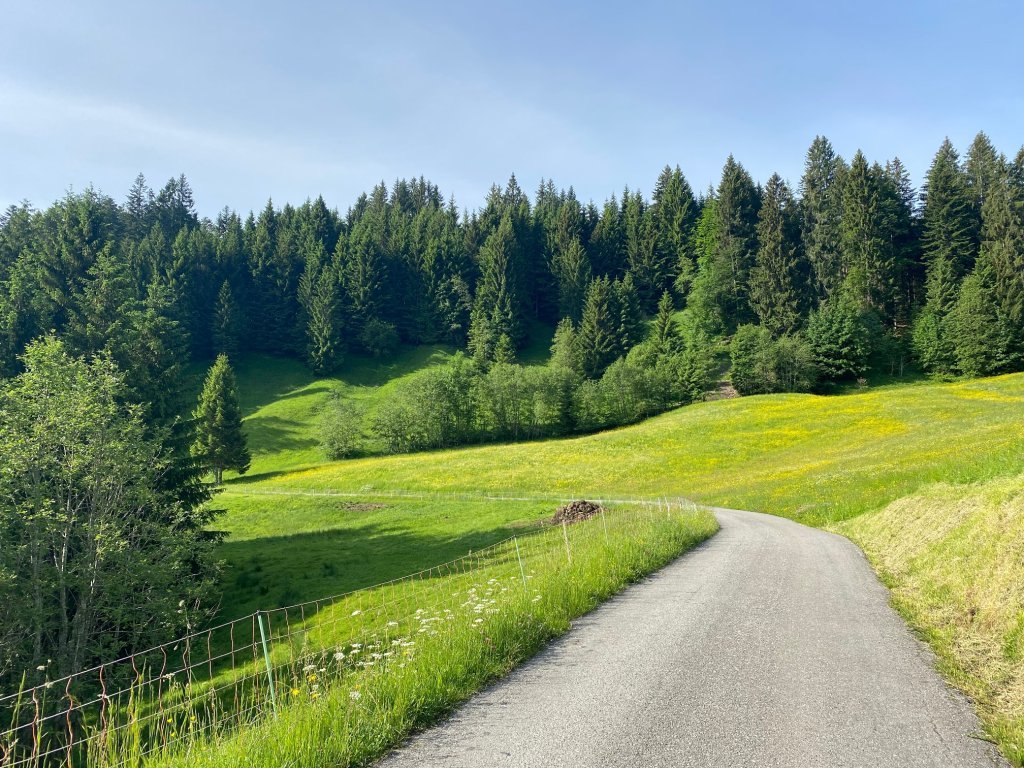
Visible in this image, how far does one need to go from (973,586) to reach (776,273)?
95839mm

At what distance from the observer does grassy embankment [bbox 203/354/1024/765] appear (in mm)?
9750

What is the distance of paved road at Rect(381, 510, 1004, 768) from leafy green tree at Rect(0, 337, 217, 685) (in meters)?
13.7

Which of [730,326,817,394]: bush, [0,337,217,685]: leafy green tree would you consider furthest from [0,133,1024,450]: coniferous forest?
[0,337,217,685]: leafy green tree

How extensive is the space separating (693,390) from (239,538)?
200 feet

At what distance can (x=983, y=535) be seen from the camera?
36.0 ft

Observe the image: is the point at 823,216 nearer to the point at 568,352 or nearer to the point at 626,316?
the point at 626,316

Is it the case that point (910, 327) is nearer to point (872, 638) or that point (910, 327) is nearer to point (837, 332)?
point (837, 332)

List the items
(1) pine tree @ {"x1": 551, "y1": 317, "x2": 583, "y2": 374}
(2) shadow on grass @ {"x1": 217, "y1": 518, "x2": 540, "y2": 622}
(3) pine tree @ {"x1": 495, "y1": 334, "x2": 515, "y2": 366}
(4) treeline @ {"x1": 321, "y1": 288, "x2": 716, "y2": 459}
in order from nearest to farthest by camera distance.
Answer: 1. (2) shadow on grass @ {"x1": 217, "y1": 518, "x2": 540, "y2": 622}
2. (4) treeline @ {"x1": 321, "y1": 288, "x2": 716, "y2": 459}
3. (1) pine tree @ {"x1": 551, "y1": 317, "x2": 583, "y2": 374}
4. (3) pine tree @ {"x1": 495, "y1": 334, "x2": 515, "y2": 366}

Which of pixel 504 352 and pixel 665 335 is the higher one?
pixel 504 352

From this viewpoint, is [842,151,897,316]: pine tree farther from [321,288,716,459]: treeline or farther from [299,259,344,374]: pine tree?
[299,259,344,374]: pine tree

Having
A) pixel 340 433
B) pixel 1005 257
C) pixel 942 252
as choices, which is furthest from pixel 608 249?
pixel 340 433

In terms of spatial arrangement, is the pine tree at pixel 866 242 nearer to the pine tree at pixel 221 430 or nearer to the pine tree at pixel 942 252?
the pine tree at pixel 942 252

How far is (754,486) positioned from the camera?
38.1 metres

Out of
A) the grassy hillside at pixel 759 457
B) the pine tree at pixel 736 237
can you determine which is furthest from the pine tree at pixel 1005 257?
the pine tree at pixel 736 237
